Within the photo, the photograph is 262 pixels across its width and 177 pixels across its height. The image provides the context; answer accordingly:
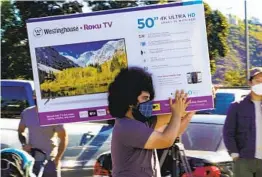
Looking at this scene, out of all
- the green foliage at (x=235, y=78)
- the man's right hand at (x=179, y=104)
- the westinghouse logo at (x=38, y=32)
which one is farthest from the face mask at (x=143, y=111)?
the green foliage at (x=235, y=78)

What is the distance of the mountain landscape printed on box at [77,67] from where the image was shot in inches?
133

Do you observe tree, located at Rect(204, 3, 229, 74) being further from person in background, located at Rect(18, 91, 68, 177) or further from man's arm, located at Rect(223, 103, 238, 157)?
man's arm, located at Rect(223, 103, 238, 157)

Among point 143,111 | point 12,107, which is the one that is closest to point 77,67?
point 143,111

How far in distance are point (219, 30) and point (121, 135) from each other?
58.5ft

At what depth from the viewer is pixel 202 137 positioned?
6434mm

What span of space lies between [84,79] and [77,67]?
0.08 m

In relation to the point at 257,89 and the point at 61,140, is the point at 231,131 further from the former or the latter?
the point at 61,140

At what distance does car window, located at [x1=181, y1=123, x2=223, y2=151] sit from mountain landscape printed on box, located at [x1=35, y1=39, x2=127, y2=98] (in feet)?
10.0

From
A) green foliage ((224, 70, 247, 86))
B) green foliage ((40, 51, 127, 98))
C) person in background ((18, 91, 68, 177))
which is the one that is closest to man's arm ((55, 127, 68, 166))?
person in background ((18, 91, 68, 177))

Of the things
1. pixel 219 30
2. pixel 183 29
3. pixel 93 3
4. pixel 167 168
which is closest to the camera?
pixel 183 29

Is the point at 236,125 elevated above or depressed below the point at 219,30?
below

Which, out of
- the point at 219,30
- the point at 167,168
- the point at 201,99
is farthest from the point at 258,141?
the point at 219,30

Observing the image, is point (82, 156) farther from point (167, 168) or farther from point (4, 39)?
point (4, 39)

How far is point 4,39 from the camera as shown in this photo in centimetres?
1636
